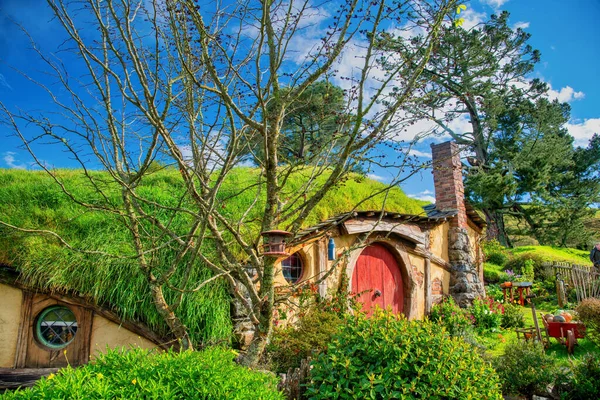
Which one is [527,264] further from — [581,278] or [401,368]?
[401,368]

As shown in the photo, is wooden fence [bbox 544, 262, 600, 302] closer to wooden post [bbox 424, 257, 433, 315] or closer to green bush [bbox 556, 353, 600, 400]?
wooden post [bbox 424, 257, 433, 315]

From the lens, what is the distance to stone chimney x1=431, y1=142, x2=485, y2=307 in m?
10.7

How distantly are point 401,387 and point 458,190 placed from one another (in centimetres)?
843

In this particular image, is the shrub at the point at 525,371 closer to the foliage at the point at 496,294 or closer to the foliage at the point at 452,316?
the foliage at the point at 452,316

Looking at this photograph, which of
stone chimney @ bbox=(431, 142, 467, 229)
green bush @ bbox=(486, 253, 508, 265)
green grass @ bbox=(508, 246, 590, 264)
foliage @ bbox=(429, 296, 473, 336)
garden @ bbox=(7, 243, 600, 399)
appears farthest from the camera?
green bush @ bbox=(486, 253, 508, 265)

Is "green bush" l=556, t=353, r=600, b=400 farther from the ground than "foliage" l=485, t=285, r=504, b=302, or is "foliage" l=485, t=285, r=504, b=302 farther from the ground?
"foliage" l=485, t=285, r=504, b=302

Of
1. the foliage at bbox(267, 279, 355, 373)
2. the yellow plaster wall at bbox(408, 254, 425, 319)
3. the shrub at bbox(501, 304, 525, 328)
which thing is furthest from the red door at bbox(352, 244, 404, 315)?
the shrub at bbox(501, 304, 525, 328)

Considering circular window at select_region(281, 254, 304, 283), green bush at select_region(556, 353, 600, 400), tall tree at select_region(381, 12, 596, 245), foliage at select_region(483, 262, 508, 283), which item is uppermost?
tall tree at select_region(381, 12, 596, 245)

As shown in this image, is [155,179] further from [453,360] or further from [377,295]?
[453,360]

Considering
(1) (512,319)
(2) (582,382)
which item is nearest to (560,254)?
(1) (512,319)

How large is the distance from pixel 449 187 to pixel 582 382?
6393mm

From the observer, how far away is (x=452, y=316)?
952 centimetres

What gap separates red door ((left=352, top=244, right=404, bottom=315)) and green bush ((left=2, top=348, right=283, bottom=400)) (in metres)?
5.41

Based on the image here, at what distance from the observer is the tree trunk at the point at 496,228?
2355 centimetres
